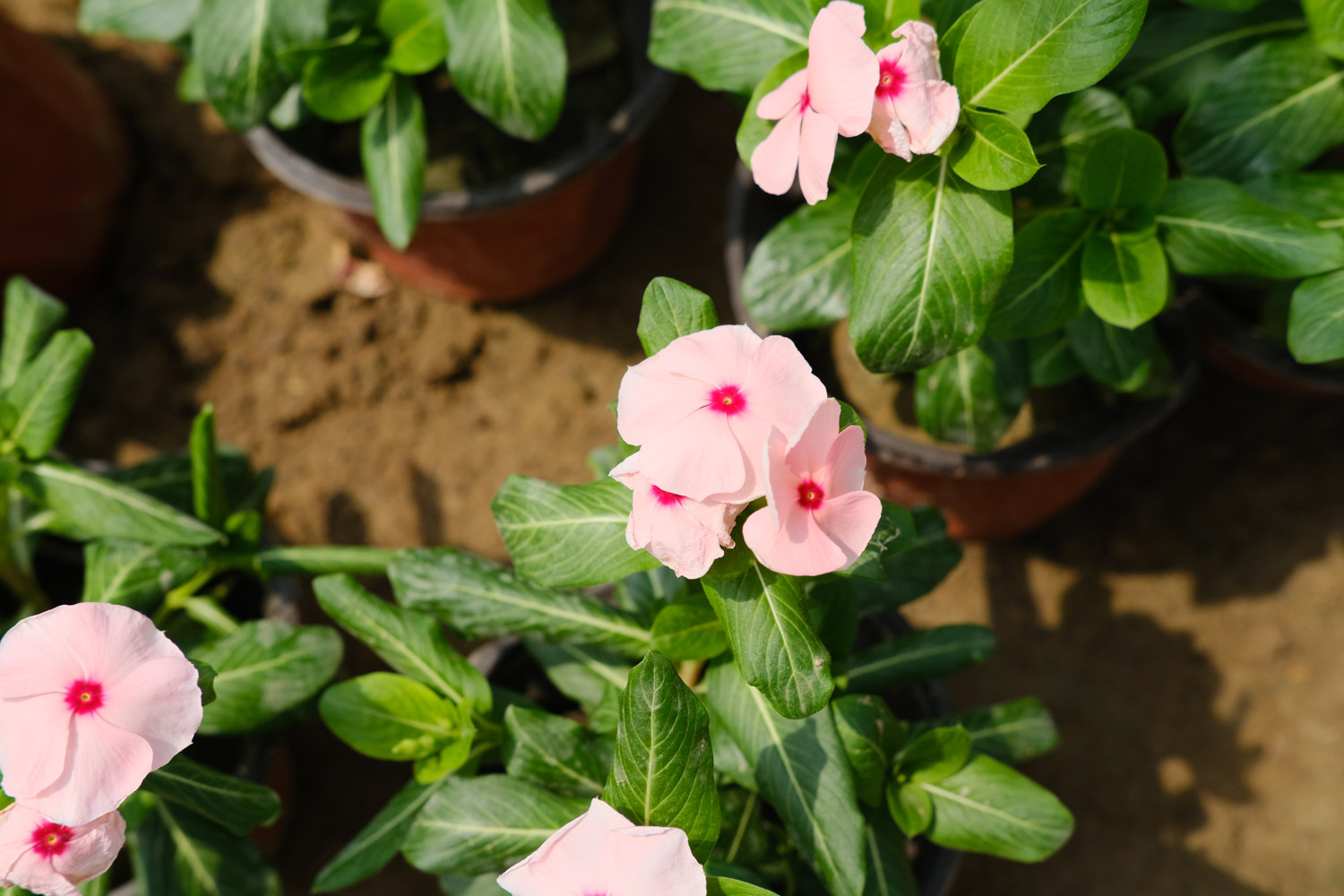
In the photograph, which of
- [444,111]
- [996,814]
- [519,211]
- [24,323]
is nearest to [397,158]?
[519,211]

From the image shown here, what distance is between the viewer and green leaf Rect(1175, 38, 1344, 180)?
174 cm

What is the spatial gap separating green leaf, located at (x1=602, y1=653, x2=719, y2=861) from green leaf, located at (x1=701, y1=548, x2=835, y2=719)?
0.27ft

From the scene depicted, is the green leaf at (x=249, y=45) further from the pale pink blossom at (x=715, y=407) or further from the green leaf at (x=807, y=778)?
the green leaf at (x=807, y=778)

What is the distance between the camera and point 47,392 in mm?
1632

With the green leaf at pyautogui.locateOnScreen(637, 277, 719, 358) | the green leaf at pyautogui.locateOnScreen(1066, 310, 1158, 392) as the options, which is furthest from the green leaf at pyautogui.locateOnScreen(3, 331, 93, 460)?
the green leaf at pyautogui.locateOnScreen(1066, 310, 1158, 392)

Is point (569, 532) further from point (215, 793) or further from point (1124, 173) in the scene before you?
point (1124, 173)

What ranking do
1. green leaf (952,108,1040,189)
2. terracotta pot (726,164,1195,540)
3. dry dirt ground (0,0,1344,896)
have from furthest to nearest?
dry dirt ground (0,0,1344,896), terracotta pot (726,164,1195,540), green leaf (952,108,1040,189)

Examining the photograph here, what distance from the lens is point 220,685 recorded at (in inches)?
62.3

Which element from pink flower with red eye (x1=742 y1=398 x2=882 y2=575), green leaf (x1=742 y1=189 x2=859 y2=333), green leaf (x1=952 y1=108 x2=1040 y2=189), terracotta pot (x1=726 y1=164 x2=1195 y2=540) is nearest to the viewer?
pink flower with red eye (x1=742 y1=398 x2=882 y2=575)

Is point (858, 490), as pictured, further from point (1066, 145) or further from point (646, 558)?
point (1066, 145)

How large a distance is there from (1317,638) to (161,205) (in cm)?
318

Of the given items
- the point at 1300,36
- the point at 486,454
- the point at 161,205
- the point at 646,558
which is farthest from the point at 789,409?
the point at 161,205

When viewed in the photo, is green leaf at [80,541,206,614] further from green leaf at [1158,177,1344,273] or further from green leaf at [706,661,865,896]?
green leaf at [1158,177,1344,273]

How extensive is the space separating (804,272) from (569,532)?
669mm
